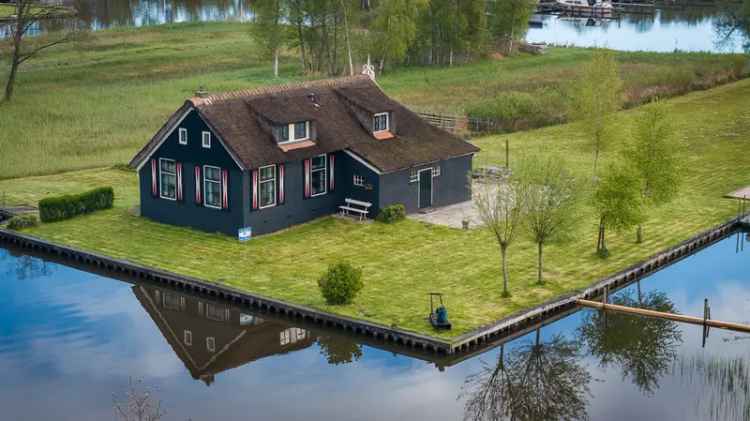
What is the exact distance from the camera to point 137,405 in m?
33.5

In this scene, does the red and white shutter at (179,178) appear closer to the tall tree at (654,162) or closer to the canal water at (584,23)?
the tall tree at (654,162)

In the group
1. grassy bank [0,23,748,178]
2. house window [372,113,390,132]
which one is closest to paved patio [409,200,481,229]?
house window [372,113,390,132]

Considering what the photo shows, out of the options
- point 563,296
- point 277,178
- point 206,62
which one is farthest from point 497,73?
point 563,296

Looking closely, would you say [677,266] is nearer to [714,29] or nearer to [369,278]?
[369,278]

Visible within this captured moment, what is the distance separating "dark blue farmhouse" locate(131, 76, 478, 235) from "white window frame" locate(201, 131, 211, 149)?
0.14 ft

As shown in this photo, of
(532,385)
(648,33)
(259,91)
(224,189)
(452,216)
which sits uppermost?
(648,33)

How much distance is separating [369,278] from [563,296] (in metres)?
7.45

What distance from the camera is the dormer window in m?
51.2

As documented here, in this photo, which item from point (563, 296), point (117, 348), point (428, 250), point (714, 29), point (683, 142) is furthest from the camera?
point (714, 29)

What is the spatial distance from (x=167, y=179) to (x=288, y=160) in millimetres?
5823

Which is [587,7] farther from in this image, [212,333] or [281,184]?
[212,333]

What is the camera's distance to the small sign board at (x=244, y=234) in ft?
163

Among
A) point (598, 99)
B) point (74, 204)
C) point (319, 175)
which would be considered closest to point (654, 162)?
point (598, 99)

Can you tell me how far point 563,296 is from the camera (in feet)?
142
